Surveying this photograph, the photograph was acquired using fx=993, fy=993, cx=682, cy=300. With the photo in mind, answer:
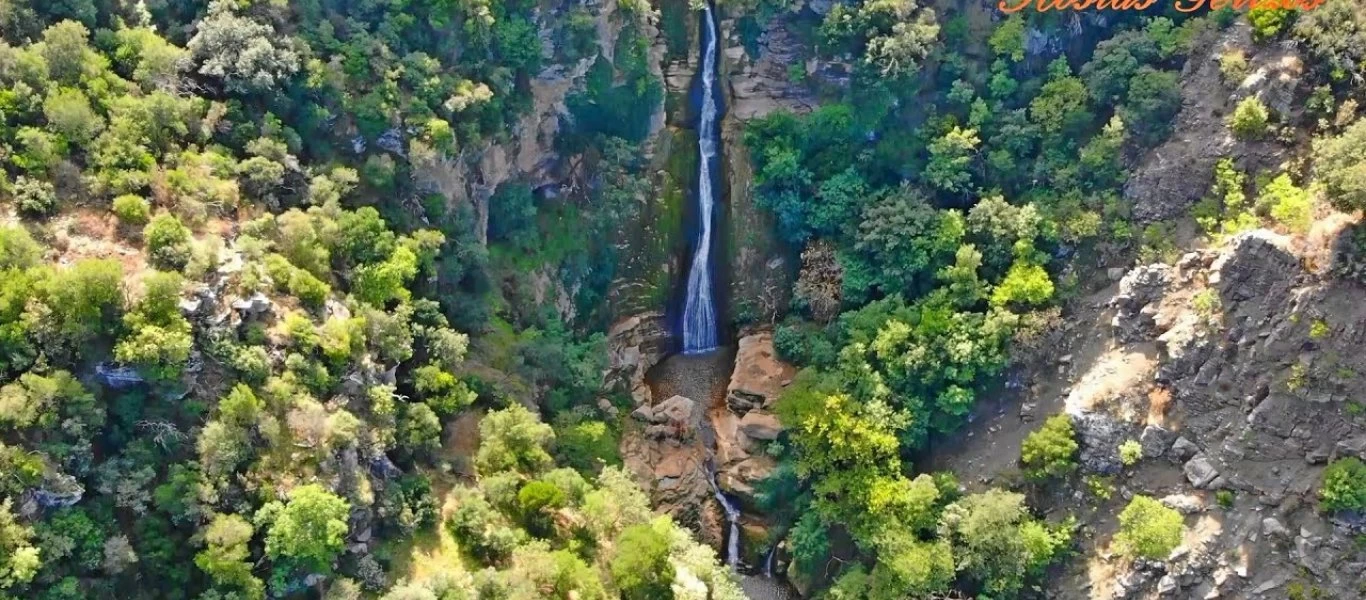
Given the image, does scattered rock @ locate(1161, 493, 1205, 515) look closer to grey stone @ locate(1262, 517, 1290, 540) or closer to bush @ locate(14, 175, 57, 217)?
grey stone @ locate(1262, 517, 1290, 540)

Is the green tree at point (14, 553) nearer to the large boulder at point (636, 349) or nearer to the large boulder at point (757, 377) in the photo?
the large boulder at point (636, 349)

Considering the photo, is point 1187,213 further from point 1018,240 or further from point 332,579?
point 332,579

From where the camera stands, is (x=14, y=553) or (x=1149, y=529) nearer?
(x=14, y=553)

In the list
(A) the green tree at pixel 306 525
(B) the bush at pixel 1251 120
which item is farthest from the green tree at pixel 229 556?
(B) the bush at pixel 1251 120

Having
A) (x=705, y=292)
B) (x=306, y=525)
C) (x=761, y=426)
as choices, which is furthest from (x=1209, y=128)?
(x=306, y=525)

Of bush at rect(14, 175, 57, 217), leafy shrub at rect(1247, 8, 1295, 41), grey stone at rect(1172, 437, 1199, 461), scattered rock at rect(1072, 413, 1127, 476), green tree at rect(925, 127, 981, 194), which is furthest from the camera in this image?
green tree at rect(925, 127, 981, 194)

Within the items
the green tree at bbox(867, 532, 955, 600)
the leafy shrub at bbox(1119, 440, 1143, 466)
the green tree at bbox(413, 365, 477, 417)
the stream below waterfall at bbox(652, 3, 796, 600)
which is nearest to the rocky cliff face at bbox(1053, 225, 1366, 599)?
the leafy shrub at bbox(1119, 440, 1143, 466)

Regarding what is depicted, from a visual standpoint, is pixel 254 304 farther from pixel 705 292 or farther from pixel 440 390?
pixel 705 292
